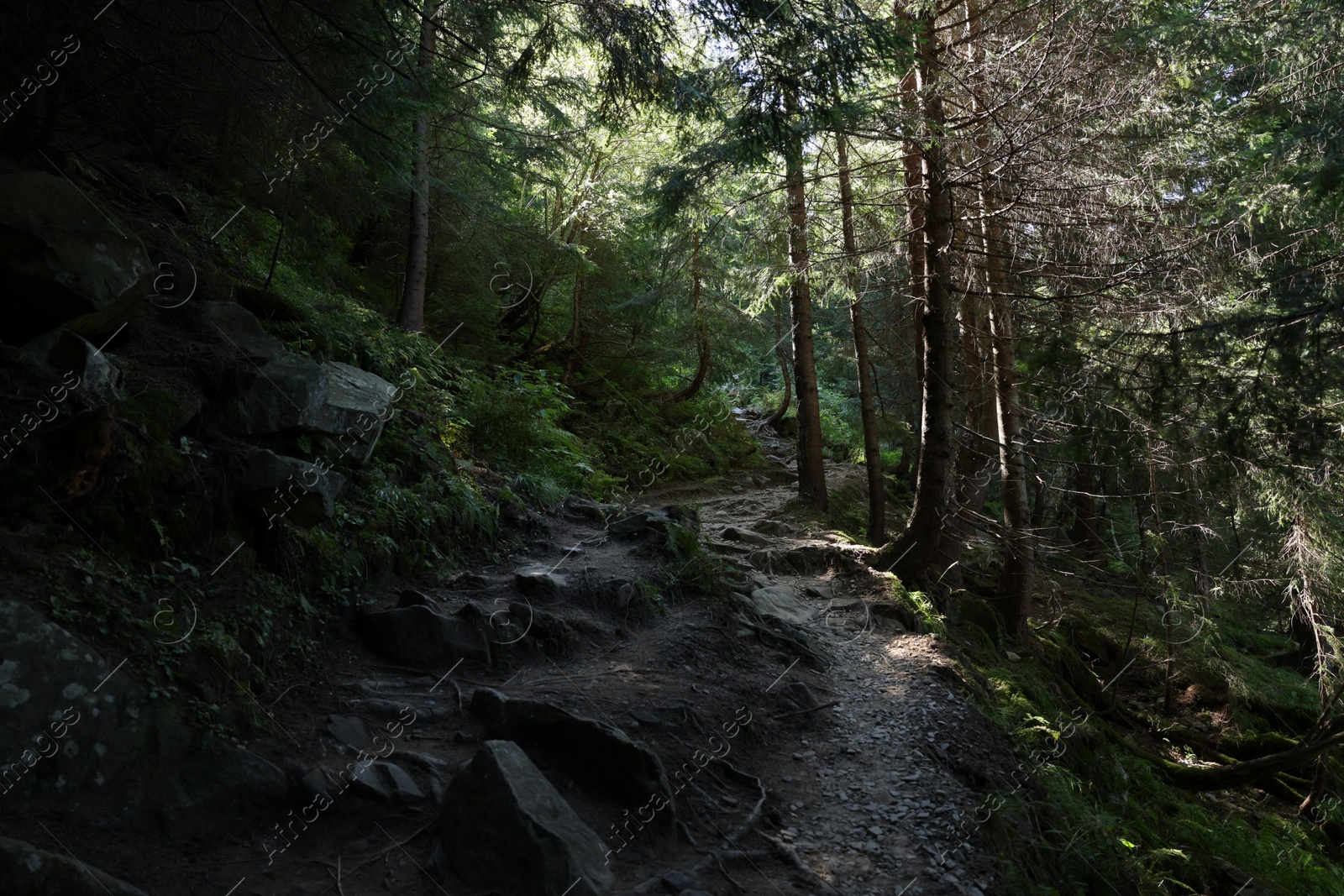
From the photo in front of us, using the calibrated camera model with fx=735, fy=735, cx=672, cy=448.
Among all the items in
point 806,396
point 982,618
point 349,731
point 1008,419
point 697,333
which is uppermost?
point 697,333

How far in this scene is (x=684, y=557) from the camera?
856 centimetres

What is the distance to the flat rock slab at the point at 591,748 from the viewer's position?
4398 millimetres

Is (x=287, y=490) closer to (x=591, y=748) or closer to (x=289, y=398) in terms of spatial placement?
(x=289, y=398)

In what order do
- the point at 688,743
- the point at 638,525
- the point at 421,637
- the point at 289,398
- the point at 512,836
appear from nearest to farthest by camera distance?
the point at 512,836
the point at 688,743
the point at 421,637
the point at 289,398
the point at 638,525

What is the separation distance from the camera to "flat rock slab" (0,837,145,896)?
263cm

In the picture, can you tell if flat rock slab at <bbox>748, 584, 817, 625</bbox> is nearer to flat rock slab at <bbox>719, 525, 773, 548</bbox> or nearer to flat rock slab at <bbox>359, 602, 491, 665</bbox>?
flat rock slab at <bbox>719, 525, 773, 548</bbox>

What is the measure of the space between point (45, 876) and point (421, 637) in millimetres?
2902

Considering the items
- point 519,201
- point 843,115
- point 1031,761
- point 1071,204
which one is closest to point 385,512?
point 843,115

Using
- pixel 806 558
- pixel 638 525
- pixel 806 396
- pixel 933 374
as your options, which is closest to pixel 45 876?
pixel 638 525

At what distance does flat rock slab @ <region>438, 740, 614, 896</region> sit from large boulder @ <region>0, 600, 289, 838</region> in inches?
37.3

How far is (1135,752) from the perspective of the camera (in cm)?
979

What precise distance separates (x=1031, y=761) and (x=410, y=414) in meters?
7.20

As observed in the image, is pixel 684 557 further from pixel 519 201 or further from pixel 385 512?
pixel 519 201

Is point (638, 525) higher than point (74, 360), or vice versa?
point (74, 360)
